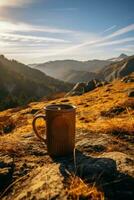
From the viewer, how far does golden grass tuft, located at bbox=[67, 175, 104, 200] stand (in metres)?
2.67

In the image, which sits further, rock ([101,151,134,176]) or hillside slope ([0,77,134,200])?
rock ([101,151,134,176])

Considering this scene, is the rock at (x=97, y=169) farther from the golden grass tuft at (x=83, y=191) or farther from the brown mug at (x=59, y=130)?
the brown mug at (x=59, y=130)

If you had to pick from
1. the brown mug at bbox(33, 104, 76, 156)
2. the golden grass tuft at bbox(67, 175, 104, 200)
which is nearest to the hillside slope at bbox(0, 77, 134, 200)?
the golden grass tuft at bbox(67, 175, 104, 200)

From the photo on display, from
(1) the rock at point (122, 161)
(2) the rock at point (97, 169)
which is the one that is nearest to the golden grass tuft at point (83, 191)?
(2) the rock at point (97, 169)

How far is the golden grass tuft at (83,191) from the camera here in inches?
105

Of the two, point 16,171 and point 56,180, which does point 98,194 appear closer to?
point 56,180

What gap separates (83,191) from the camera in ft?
9.00

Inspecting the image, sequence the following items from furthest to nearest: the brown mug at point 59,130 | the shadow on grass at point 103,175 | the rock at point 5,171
A: the brown mug at point 59,130
the rock at point 5,171
the shadow on grass at point 103,175

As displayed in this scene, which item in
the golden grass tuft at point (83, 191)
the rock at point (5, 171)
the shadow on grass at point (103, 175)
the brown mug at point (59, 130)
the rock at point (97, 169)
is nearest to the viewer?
the golden grass tuft at point (83, 191)

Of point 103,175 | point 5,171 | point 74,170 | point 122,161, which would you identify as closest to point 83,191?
point 103,175

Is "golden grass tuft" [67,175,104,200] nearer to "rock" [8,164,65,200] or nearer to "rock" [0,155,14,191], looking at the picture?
"rock" [8,164,65,200]

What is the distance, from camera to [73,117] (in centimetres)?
392

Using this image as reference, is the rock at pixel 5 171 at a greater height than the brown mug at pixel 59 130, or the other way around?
the brown mug at pixel 59 130

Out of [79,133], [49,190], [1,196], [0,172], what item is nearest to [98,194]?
[49,190]
